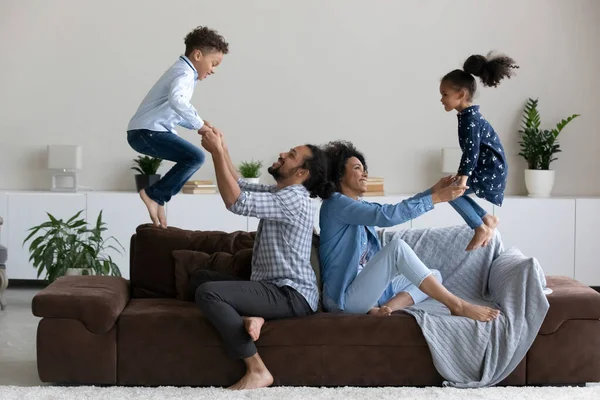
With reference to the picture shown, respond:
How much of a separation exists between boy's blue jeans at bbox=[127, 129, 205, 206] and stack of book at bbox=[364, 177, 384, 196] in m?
2.80

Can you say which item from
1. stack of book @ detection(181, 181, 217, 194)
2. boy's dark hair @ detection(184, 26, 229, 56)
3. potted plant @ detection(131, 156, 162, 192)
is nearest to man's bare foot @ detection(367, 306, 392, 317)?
boy's dark hair @ detection(184, 26, 229, 56)

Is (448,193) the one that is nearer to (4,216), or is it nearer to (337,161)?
(337,161)

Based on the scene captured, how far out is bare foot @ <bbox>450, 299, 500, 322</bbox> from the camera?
4.02m

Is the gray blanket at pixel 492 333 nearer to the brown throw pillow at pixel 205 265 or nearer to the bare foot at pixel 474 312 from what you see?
the bare foot at pixel 474 312

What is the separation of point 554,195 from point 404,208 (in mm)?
3828

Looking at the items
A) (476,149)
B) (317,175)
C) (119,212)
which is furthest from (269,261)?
(119,212)

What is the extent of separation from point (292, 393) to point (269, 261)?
61 centimetres

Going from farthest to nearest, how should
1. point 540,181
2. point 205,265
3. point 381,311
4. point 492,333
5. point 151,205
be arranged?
point 540,181, point 151,205, point 205,265, point 381,311, point 492,333

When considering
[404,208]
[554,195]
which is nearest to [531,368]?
[404,208]

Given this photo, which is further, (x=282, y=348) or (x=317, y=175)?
(x=317, y=175)

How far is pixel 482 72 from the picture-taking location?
4.29m

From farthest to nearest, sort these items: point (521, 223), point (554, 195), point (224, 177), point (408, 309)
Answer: point (554, 195), point (521, 223), point (408, 309), point (224, 177)

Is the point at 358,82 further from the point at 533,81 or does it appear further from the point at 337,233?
the point at 337,233

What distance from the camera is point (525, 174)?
738 centimetres
